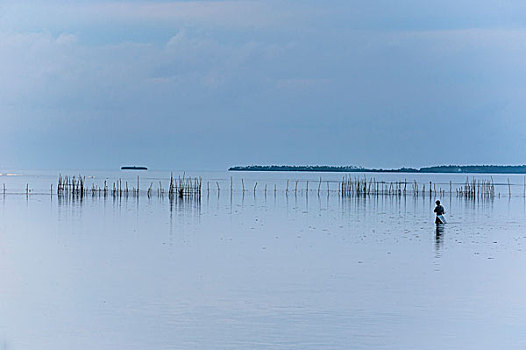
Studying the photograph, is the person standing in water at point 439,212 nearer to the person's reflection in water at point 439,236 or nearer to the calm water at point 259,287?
the person's reflection in water at point 439,236

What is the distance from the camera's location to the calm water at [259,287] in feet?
34.8

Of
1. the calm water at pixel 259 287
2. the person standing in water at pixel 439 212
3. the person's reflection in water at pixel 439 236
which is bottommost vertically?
the calm water at pixel 259 287

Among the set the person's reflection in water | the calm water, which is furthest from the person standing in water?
the calm water

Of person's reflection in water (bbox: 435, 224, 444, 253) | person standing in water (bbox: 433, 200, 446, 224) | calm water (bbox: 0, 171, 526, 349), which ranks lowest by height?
calm water (bbox: 0, 171, 526, 349)

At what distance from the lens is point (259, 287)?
14.2 meters

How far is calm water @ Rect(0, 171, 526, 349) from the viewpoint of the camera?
10.6m

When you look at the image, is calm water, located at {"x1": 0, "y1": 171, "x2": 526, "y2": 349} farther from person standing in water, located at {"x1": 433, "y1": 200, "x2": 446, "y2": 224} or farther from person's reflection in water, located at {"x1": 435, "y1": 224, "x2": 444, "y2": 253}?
person standing in water, located at {"x1": 433, "y1": 200, "x2": 446, "y2": 224}

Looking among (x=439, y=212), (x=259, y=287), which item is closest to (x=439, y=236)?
(x=439, y=212)

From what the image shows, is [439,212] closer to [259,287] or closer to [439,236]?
[439,236]

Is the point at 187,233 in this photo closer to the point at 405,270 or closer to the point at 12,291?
the point at 405,270

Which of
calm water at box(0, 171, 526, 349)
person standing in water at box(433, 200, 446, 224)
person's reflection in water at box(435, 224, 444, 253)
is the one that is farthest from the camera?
person standing in water at box(433, 200, 446, 224)

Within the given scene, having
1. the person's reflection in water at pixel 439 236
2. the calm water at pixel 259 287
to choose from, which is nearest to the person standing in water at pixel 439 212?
the person's reflection in water at pixel 439 236

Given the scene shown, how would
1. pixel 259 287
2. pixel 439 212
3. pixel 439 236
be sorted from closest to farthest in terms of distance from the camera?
pixel 259 287, pixel 439 236, pixel 439 212

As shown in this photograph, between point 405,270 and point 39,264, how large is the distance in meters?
7.26
